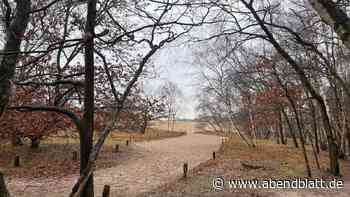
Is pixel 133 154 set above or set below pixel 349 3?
below

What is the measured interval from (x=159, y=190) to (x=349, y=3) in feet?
23.3

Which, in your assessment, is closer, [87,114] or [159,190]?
[87,114]

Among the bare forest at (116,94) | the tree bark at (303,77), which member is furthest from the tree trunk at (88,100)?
the tree bark at (303,77)

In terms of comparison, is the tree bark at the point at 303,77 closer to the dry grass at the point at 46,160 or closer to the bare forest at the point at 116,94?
the bare forest at the point at 116,94

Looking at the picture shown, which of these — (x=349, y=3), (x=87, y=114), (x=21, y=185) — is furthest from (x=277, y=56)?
(x=21, y=185)

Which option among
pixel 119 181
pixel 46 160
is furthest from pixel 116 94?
pixel 46 160

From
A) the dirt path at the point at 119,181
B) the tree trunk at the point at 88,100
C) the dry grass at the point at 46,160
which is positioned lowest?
the dirt path at the point at 119,181

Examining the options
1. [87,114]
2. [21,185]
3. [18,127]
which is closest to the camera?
[87,114]

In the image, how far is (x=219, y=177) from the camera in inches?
395

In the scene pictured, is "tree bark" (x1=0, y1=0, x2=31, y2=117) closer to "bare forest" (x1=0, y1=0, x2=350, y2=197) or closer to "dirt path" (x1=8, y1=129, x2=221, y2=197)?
"bare forest" (x1=0, y1=0, x2=350, y2=197)

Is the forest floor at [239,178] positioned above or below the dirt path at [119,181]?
above

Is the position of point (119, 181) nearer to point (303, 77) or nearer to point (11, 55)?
A: point (11, 55)

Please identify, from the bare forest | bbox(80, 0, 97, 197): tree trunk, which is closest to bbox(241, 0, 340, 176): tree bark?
the bare forest

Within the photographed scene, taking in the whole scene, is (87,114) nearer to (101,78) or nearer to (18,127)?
(101,78)
